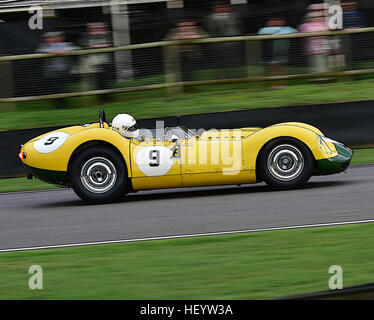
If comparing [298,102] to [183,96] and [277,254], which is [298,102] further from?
[277,254]

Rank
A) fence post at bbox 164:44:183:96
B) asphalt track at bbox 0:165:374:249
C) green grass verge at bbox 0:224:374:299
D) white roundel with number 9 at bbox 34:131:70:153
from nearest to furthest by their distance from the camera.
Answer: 1. green grass verge at bbox 0:224:374:299
2. asphalt track at bbox 0:165:374:249
3. white roundel with number 9 at bbox 34:131:70:153
4. fence post at bbox 164:44:183:96

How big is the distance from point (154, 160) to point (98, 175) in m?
0.77

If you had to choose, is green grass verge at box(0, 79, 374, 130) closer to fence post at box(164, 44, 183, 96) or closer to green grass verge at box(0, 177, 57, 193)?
fence post at box(164, 44, 183, 96)

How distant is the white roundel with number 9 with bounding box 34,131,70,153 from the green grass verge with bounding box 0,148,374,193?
223 cm

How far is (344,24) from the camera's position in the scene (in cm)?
1411

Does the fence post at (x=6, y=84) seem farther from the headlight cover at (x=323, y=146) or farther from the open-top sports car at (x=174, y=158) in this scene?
the headlight cover at (x=323, y=146)

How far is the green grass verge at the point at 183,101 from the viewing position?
13852mm

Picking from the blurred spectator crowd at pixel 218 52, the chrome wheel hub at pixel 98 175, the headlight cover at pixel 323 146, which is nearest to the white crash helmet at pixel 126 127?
the chrome wheel hub at pixel 98 175

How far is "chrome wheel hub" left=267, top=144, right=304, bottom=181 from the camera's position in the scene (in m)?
8.81

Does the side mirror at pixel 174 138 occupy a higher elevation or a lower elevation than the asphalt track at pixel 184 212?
higher

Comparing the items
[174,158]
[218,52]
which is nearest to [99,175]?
[174,158]

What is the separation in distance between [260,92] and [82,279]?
9.28m

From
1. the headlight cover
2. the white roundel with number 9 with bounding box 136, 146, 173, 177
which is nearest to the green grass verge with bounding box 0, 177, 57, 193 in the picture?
the white roundel with number 9 with bounding box 136, 146, 173, 177

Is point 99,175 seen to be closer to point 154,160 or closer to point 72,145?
point 72,145
